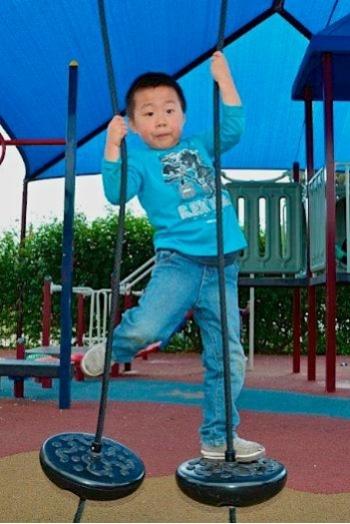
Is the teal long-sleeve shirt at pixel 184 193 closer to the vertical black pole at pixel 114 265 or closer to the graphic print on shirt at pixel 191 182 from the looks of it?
the graphic print on shirt at pixel 191 182

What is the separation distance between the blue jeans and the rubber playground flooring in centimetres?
29

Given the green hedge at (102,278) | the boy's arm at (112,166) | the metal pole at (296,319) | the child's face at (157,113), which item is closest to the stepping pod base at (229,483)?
the boy's arm at (112,166)

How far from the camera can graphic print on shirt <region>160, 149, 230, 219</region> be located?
6.82ft

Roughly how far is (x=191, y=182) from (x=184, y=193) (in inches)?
1.4

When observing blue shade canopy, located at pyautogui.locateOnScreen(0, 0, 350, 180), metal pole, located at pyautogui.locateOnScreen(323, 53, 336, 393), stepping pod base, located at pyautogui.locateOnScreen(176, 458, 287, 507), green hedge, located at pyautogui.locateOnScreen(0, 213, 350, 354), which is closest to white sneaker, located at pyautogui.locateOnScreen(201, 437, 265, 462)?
stepping pod base, located at pyautogui.locateOnScreen(176, 458, 287, 507)

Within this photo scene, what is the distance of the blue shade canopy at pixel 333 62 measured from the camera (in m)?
4.68

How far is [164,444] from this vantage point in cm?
297

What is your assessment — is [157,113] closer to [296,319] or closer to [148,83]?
[148,83]

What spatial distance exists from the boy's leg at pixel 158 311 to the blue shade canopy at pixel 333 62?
308 centimetres

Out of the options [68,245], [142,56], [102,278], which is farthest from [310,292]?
[102,278]

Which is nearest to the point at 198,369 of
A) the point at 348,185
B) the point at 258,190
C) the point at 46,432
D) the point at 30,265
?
the point at 258,190

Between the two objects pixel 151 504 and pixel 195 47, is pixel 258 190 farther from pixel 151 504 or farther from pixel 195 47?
pixel 151 504

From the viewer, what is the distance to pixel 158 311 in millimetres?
1979

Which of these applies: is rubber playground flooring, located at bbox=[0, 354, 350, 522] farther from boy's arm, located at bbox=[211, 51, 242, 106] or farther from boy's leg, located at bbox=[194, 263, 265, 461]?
boy's arm, located at bbox=[211, 51, 242, 106]
